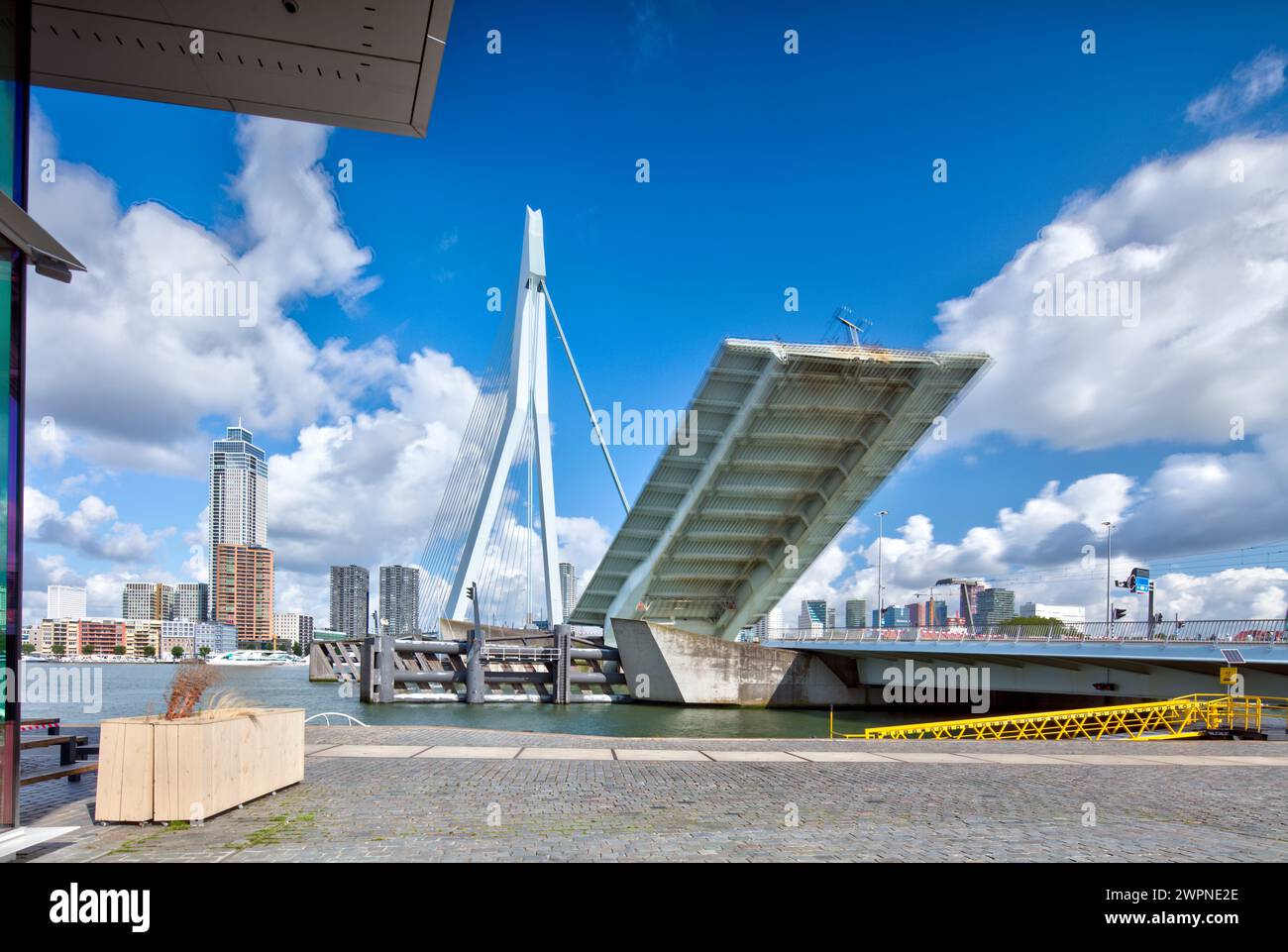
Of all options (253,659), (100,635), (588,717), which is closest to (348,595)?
(253,659)

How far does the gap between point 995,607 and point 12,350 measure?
85310mm

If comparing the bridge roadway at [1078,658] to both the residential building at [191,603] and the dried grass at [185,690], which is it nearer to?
the dried grass at [185,690]

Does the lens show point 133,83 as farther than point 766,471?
No

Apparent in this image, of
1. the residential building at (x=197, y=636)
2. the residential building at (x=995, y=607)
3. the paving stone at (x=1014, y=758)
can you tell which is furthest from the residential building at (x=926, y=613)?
the residential building at (x=197, y=636)

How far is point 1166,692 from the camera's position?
92.3ft

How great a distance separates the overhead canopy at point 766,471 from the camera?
31.2 meters

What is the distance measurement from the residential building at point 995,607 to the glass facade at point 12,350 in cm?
7214

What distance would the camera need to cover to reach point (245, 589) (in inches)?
6673

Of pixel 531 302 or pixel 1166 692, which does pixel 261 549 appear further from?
pixel 1166 692

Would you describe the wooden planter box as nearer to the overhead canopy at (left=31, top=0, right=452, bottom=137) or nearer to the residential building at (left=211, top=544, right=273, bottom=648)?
the overhead canopy at (left=31, top=0, right=452, bottom=137)

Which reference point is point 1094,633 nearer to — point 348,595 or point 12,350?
point 12,350

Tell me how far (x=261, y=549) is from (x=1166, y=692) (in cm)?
16744

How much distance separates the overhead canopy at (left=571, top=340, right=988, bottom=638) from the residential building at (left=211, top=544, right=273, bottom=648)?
457 ft
